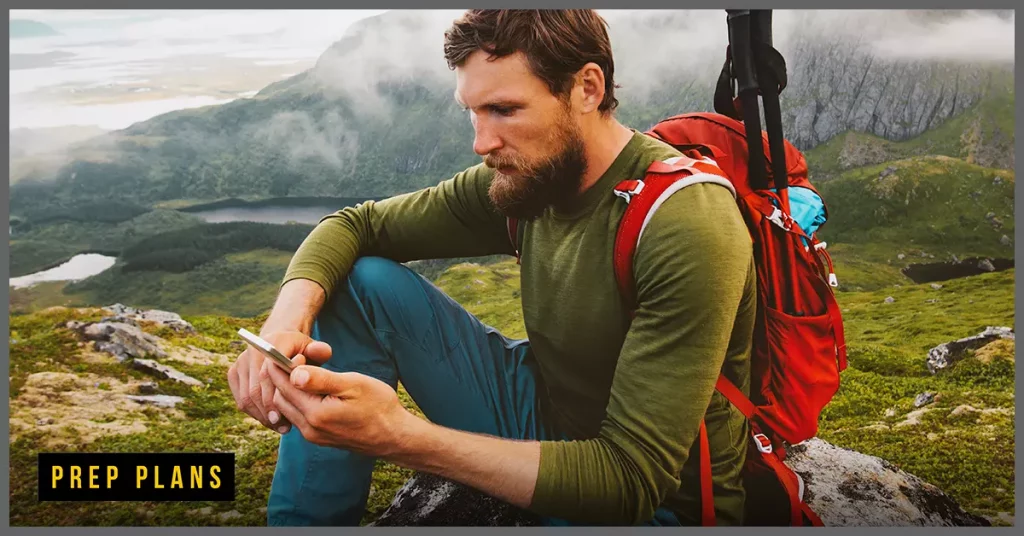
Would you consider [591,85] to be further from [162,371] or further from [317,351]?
[162,371]

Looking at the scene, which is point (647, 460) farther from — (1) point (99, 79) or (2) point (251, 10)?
(1) point (99, 79)

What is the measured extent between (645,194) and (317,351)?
156 centimetres

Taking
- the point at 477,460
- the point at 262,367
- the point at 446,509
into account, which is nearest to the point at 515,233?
the point at 477,460

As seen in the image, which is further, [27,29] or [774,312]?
[27,29]

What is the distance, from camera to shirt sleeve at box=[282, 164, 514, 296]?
4559 millimetres

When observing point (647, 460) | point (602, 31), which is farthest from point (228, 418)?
point (602, 31)

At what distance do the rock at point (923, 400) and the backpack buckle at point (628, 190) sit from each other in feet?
7.87

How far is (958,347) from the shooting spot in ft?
16.3

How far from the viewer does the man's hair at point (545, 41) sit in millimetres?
3865

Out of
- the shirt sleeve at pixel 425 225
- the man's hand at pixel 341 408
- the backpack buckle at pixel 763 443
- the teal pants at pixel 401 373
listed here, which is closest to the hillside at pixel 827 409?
the shirt sleeve at pixel 425 225

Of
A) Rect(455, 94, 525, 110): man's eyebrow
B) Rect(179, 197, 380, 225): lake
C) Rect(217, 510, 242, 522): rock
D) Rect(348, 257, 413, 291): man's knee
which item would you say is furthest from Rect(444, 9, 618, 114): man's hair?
Rect(217, 510, 242, 522): rock

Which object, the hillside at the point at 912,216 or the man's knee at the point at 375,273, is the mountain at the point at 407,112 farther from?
the man's knee at the point at 375,273

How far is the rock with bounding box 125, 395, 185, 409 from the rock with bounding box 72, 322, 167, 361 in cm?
25

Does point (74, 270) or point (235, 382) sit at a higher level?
point (74, 270)
